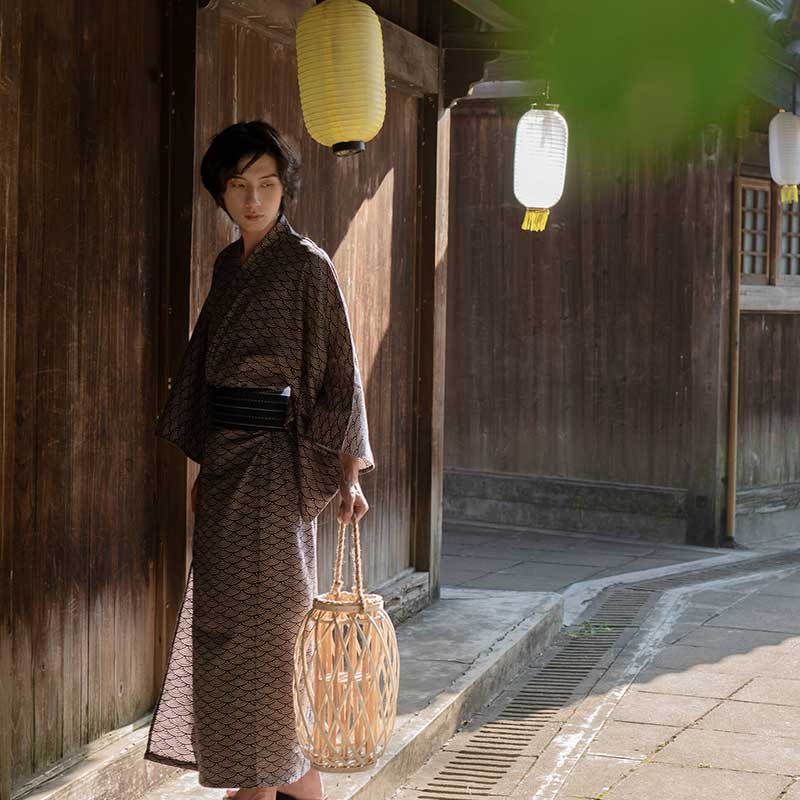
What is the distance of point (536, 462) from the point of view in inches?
460

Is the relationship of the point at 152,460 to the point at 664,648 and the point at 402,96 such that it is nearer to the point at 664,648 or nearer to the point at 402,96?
the point at 402,96

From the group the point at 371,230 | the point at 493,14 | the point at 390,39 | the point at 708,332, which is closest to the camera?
the point at 390,39

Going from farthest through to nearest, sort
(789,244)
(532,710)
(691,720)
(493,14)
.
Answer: (789,244), (493,14), (532,710), (691,720)

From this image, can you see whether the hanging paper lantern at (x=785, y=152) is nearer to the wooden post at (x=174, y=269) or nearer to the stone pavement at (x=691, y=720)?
the stone pavement at (x=691, y=720)

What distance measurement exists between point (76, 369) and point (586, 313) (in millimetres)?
7611

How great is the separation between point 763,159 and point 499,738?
7.00 meters

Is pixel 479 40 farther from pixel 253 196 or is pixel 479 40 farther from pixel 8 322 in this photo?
pixel 8 322

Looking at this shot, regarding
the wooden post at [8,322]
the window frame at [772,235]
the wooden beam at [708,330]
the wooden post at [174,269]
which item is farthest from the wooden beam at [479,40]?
the window frame at [772,235]

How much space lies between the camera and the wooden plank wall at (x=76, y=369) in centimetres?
391

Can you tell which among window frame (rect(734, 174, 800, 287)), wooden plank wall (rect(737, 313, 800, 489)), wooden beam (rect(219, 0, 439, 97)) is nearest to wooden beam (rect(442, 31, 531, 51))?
wooden beam (rect(219, 0, 439, 97))

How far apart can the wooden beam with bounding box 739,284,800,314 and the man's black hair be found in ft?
25.1

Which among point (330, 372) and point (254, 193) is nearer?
point (254, 193)

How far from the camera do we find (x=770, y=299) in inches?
446

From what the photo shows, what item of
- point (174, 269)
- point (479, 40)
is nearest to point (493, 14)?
point (479, 40)
